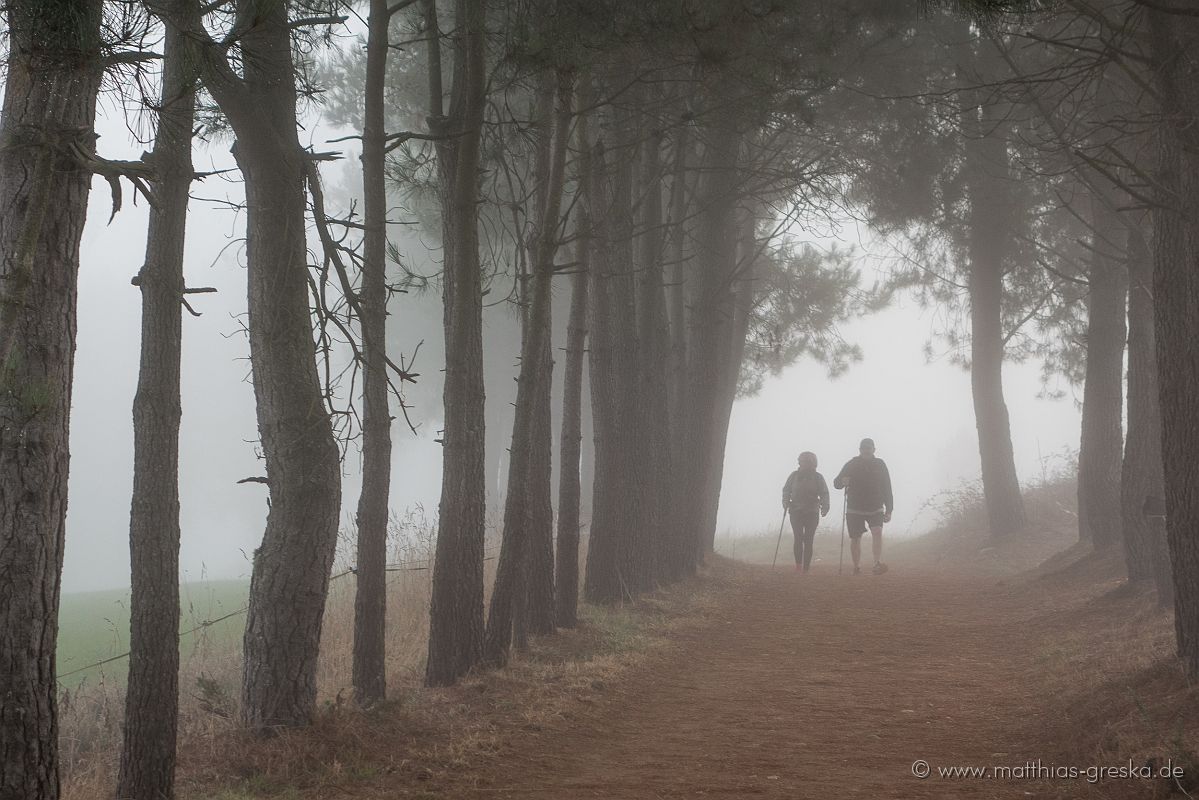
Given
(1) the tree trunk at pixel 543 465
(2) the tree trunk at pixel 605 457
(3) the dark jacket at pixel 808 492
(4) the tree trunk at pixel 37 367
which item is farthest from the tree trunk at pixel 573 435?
(3) the dark jacket at pixel 808 492

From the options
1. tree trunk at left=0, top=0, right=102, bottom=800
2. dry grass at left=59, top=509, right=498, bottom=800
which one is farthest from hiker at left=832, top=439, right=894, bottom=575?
tree trunk at left=0, top=0, right=102, bottom=800

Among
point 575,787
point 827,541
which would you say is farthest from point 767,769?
point 827,541

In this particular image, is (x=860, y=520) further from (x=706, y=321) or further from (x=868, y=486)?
(x=706, y=321)


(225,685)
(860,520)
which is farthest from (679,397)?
(225,685)

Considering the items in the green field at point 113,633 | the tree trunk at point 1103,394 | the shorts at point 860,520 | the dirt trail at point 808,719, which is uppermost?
the tree trunk at point 1103,394

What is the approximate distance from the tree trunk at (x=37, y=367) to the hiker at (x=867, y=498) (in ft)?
45.4

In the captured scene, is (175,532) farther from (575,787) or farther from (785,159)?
(785,159)

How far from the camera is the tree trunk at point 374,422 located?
24.2ft

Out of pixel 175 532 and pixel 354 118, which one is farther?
pixel 354 118

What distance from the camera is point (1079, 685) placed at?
7.18m

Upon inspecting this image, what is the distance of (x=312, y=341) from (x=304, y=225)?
76 cm

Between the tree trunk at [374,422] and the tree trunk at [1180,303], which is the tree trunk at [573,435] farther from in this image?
the tree trunk at [1180,303]

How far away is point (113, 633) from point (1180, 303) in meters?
14.8

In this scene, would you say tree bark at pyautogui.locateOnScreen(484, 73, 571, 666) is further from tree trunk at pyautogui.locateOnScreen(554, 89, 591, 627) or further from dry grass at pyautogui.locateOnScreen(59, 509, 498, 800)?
dry grass at pyautogui.locateOnScreen(59, 509, 498, 800)
